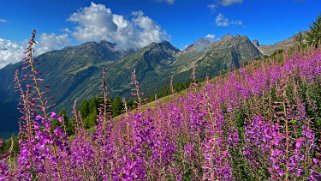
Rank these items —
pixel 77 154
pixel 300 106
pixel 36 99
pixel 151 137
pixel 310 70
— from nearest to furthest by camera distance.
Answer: pixel 36 99 < pixel 151 137 < pixel 77 154 < pixel 300 106 < pixel 310 70

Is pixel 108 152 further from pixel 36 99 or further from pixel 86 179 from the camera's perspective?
pixel 36 99

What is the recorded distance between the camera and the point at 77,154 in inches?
300

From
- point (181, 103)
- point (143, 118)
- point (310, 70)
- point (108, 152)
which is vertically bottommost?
point (108, 152)

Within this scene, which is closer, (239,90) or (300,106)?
(300,106)

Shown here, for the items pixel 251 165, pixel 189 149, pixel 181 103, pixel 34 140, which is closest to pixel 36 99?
pixel 34 140

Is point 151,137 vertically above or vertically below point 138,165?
above

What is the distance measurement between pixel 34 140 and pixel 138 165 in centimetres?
173

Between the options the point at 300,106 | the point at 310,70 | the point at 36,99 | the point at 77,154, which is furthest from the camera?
the point at 310,70

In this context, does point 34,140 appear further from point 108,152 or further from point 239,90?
point 239,90

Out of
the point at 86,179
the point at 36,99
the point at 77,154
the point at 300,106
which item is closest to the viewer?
the point at 36,99

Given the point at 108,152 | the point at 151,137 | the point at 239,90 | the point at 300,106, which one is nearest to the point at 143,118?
the point at 151,137

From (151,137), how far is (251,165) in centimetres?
221

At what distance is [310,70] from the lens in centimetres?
1259

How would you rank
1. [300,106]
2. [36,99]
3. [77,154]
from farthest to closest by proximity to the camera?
[300,106]
[77,154]
[36,99]
